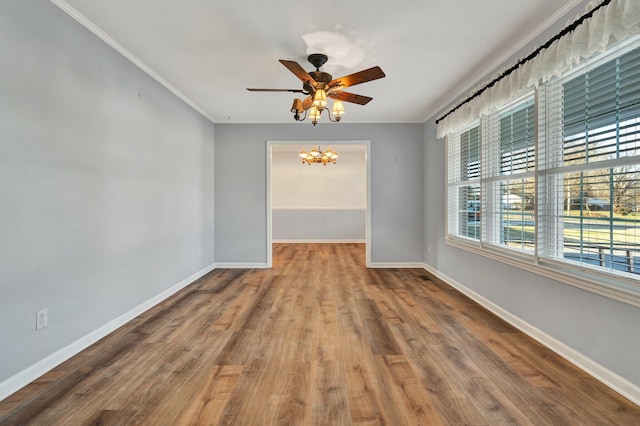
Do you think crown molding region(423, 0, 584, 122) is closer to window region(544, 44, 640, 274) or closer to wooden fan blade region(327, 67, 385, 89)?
window region(544, 44, 640, 274)

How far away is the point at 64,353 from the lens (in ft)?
7.20

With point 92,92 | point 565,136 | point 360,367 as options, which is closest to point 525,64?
point 565,136

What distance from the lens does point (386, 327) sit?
2.78 m

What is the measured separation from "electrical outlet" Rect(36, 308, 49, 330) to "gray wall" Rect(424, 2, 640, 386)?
3.73 metres

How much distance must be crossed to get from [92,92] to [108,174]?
69cm

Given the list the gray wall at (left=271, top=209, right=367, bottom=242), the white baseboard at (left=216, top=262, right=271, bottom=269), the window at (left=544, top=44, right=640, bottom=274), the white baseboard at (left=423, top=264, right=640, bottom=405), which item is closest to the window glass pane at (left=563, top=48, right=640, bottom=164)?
the window at (left=544, top=44, right=640, bottom=274)

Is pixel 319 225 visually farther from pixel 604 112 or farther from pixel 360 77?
pixel 604 112

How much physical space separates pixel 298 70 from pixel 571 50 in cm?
196

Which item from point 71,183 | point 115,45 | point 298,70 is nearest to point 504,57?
point 298,70

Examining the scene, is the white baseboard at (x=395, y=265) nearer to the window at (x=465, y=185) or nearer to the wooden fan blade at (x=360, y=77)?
the window at (x=465, y=185)

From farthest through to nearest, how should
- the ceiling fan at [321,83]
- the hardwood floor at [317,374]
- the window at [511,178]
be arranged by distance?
the window at [511,178] → the ceiling fan at [321,83] → the hardwood floor at [317,374]

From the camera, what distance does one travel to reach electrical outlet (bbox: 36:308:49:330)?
1997 millimetres

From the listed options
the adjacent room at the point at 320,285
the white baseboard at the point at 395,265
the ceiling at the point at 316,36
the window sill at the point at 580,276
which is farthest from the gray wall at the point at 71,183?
the window sill at the point at 580,276

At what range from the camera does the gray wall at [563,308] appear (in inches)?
70.2
